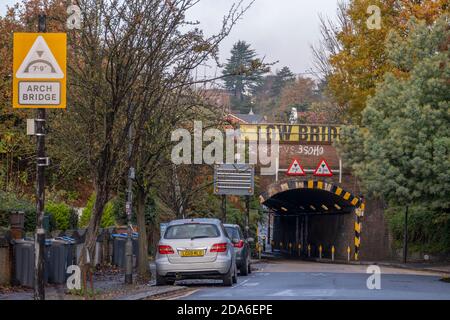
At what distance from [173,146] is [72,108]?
18.2 ft

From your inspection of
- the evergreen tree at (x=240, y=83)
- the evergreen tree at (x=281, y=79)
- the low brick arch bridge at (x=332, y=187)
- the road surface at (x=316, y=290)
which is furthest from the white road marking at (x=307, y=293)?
the evergreen tree at (x=281, y=79)

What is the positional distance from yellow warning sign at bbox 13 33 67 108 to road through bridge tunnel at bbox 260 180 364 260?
35.1 meters

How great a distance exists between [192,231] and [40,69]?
7.96 meters

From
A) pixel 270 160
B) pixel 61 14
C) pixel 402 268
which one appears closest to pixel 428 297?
pixel 61 14

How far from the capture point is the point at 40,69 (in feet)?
52.9

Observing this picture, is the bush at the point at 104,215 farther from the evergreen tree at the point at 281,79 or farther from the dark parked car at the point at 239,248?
the evergreen tree at the point at 281,79

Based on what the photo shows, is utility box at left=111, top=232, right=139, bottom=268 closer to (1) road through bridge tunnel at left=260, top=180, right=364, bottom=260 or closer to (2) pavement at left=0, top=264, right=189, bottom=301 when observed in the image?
(2) pavement at left=0, top=264, right=189, bottom=301

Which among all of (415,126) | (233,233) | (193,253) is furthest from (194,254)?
(415,126)

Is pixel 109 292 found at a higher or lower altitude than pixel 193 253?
lower

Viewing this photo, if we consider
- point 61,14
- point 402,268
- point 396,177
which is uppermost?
point 61,14

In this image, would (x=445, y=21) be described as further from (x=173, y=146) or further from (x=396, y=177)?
(x=173, y=146)

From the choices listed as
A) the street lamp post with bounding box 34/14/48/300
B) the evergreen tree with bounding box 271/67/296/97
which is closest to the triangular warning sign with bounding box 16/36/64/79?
the street lamp post with bounding box 34/14/48/300

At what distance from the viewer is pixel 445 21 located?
3097 centimetres

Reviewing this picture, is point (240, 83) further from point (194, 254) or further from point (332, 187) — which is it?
point (194, 254)
